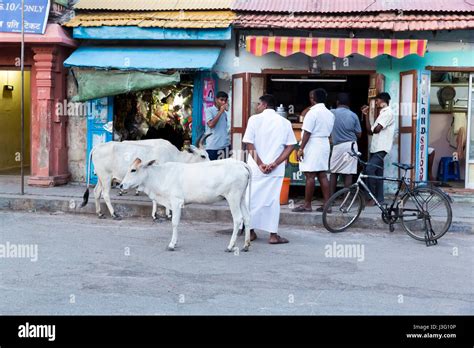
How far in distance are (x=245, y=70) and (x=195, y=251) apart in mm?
5575

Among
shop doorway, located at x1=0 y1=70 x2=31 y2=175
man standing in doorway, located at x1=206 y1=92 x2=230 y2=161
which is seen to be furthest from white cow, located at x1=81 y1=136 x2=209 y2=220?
shop doorway, located at x1=0 y1=70 x2=31 y2=175

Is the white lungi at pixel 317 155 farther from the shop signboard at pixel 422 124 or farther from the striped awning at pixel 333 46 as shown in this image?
the shop signboard at pixel 422 124

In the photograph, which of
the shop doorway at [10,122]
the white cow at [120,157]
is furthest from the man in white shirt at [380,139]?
the shop doorway at [10,122]

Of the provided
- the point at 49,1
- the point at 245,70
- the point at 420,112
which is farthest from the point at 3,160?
the point at 420,112

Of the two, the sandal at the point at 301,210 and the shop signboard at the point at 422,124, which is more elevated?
the shop signboard at the point at 422,124

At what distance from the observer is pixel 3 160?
55.2ft

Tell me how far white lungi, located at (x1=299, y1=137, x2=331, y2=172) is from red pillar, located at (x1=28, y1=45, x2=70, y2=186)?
17.3 feet

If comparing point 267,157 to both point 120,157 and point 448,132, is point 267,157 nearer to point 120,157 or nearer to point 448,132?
point 120,157

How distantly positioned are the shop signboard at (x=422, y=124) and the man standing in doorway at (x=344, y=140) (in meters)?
1.38

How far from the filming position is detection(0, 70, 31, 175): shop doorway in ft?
54.7

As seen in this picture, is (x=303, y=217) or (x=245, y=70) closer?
(x=303, y=217)

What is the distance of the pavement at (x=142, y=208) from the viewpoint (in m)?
10.8
